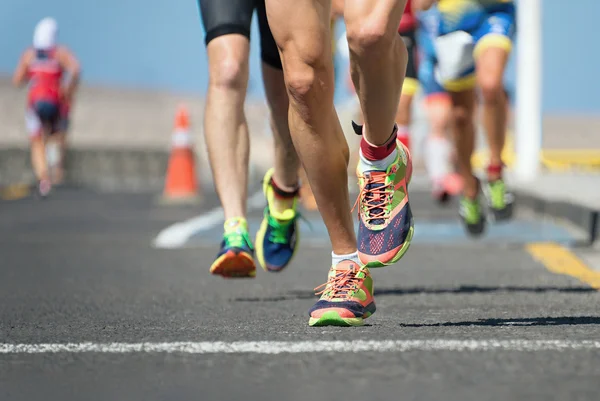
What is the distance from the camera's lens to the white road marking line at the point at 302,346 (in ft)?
11.9

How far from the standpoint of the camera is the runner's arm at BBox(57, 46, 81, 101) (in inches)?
725

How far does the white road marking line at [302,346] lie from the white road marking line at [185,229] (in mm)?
4631

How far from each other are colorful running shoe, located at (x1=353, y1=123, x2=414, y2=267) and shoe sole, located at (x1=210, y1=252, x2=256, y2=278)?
70cm

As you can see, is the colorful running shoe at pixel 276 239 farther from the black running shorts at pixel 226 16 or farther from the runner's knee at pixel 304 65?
the runner's knee at pixel 304 65

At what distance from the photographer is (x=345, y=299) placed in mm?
4359

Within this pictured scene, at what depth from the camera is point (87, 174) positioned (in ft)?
82.1

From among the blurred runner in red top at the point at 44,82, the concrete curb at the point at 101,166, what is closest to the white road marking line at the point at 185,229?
the blurred runner in red top at the point at 44,82

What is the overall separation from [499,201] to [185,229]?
278 cm

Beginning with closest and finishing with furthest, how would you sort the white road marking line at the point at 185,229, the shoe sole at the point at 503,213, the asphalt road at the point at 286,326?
the asphalt road at the point at 286,326 < the shoe sole at the point at 503,213 < the white road marking line at the point at 185,229

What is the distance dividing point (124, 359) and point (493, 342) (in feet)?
3.16

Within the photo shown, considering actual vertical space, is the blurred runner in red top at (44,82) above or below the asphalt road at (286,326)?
below

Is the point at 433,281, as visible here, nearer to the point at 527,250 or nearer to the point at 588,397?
the point at 527,250

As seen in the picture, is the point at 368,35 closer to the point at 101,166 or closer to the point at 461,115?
the point at 461,115

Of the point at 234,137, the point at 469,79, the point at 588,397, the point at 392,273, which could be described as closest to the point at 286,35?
the point at 234,137
